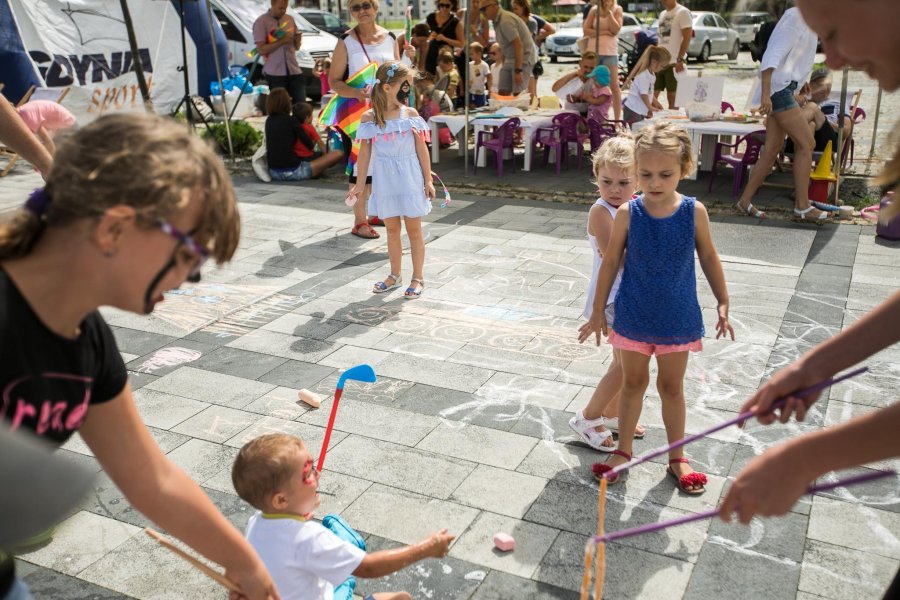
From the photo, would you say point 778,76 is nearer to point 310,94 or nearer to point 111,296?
point 111,296

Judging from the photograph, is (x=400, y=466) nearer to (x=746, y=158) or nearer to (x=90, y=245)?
(x=90, y=245)

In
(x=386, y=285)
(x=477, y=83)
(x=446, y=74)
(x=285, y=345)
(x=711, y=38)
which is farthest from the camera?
(x=711, y=38)

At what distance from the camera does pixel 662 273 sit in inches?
131

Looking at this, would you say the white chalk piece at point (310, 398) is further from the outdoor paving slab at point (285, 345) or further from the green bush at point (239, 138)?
the green bush at point (239, 138)

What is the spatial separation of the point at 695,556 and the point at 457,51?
11668 millimetres

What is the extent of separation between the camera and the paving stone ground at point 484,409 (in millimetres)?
2980

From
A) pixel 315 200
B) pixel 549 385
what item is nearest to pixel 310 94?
pixel 315 200

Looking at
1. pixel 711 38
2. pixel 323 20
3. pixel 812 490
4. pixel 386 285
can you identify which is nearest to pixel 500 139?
pixel 386 285

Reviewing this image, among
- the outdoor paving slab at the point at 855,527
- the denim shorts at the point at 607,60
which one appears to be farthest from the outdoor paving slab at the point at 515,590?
the denim shorts at the point at 607,60

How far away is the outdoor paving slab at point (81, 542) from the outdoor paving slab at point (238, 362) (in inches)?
55.5

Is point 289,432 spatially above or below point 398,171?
below

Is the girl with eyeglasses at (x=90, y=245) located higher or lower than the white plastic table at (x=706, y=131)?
higher

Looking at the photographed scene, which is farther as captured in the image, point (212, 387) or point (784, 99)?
point (784, 99)

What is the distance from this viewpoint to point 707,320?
5305 millimetres
